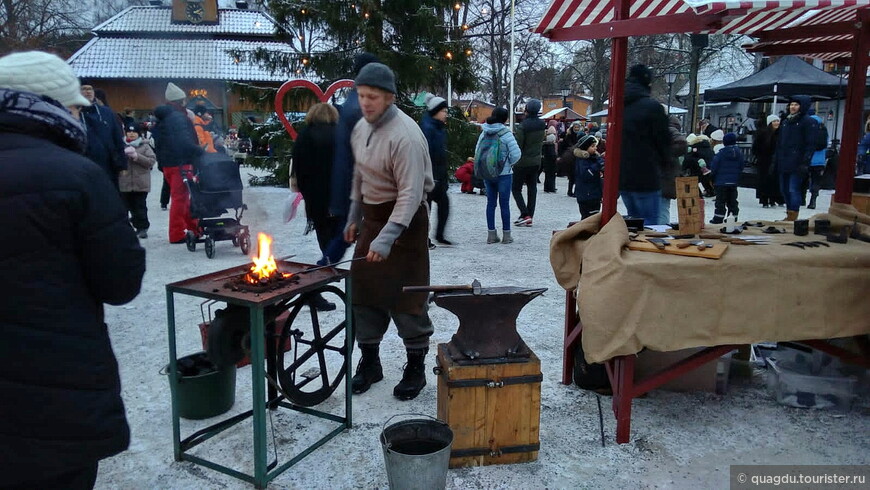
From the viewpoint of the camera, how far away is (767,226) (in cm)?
420

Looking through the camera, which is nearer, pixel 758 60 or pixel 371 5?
pixel 371 5

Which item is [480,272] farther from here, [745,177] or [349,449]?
[745,177]

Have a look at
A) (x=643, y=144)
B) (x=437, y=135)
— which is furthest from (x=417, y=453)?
(x=437, y=135)

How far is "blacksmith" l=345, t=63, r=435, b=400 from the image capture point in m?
3.41

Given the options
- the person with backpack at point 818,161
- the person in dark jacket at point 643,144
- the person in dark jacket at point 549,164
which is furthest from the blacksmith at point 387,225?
the person in dark jacket at point 549,164

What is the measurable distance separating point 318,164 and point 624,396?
3363 millimetres

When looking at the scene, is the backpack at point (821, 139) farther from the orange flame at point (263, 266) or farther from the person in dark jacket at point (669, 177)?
the orange flame at point (263, 266)

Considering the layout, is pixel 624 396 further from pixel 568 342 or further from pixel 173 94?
pixel 173 94

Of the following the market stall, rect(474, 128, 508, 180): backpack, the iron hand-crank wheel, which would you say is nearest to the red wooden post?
the market stall

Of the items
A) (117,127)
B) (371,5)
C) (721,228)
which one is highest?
(371,5)

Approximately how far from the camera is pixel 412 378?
154 inches

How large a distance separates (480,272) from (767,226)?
10.8 feet

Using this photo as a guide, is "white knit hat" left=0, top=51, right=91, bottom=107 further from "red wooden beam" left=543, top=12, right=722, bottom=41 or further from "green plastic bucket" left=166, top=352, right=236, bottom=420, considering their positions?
"red wooden beam" left=543, top=12, right=722, bottom=41

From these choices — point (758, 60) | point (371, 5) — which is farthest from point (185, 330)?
point (758, 60)
